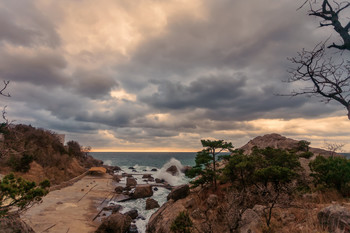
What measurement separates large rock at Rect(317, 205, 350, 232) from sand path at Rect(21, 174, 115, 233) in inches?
578

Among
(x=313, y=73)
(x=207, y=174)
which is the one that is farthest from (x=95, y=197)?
(x=313, y=73)

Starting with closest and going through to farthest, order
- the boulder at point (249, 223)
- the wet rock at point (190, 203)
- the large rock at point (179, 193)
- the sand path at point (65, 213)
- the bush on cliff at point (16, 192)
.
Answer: the bush on cliff at point (16, 192) → the boulder at point (249, 223) → the sand path at point (65, 213) → the wet rock at point (190, 203) → the large rock at point (179, 193)

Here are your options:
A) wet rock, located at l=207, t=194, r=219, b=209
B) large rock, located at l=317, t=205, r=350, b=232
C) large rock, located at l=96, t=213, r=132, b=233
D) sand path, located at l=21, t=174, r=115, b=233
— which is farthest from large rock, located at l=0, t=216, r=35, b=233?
large rock, located at l=317, t=205, r=350, b=232

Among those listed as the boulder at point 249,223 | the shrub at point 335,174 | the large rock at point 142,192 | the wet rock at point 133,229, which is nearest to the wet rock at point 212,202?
the boulder at point 249,223

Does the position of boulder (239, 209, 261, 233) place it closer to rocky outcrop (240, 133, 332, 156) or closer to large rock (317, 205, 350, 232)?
large rock (317, 205, 350, 232)

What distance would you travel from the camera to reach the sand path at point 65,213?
13992 mm

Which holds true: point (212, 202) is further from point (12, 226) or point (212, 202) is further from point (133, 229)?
point (12, 226)

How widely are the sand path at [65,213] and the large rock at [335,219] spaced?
1468cm

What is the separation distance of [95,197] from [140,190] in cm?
640

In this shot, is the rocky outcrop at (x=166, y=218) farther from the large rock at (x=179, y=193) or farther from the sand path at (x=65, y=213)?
the sand path at (x=65, y=213)

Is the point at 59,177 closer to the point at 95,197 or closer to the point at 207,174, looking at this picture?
the point at 95,197

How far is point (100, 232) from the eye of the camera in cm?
1415

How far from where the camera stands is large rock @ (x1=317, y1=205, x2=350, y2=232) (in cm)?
607

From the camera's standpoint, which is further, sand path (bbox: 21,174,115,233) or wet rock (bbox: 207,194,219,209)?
sand path (bbox: 21,174,115,233)
